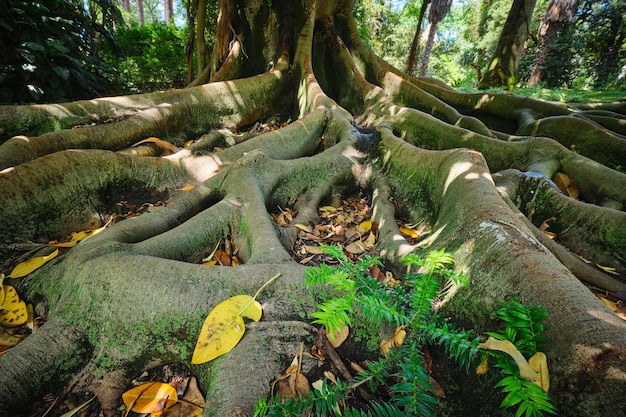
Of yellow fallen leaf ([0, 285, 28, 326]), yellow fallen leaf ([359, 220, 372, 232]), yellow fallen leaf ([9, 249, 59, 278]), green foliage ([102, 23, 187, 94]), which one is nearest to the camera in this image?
yellow fallen leaf ([0, 285, 28, 326])

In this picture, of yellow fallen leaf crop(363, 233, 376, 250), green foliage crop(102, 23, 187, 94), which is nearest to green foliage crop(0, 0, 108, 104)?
green foliage crop(102, 23, 187, 94)

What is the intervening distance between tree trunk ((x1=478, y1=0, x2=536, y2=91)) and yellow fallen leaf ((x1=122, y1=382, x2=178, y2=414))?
374 inches

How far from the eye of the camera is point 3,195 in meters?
1.74

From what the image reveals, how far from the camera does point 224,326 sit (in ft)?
4.15

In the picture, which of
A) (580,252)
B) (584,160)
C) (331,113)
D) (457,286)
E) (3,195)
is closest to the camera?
(457,286)

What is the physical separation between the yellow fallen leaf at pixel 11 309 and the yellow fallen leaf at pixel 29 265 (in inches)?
4.0

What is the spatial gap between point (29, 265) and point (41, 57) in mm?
3559

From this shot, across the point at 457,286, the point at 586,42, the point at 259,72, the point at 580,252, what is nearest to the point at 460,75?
the point at 586,42

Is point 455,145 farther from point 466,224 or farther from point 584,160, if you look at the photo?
point 466,224

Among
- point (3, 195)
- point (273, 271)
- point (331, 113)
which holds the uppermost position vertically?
point (331, 113)

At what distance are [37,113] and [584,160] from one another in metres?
5.19

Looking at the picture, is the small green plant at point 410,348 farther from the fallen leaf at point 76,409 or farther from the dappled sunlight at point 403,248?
the fallen leaf at point 76,409

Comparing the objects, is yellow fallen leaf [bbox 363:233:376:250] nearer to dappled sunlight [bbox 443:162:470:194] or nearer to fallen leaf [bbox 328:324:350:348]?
dappled sunlight [bbox 443:162:470:194]

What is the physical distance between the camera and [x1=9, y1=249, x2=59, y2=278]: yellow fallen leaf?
5.36 ft
